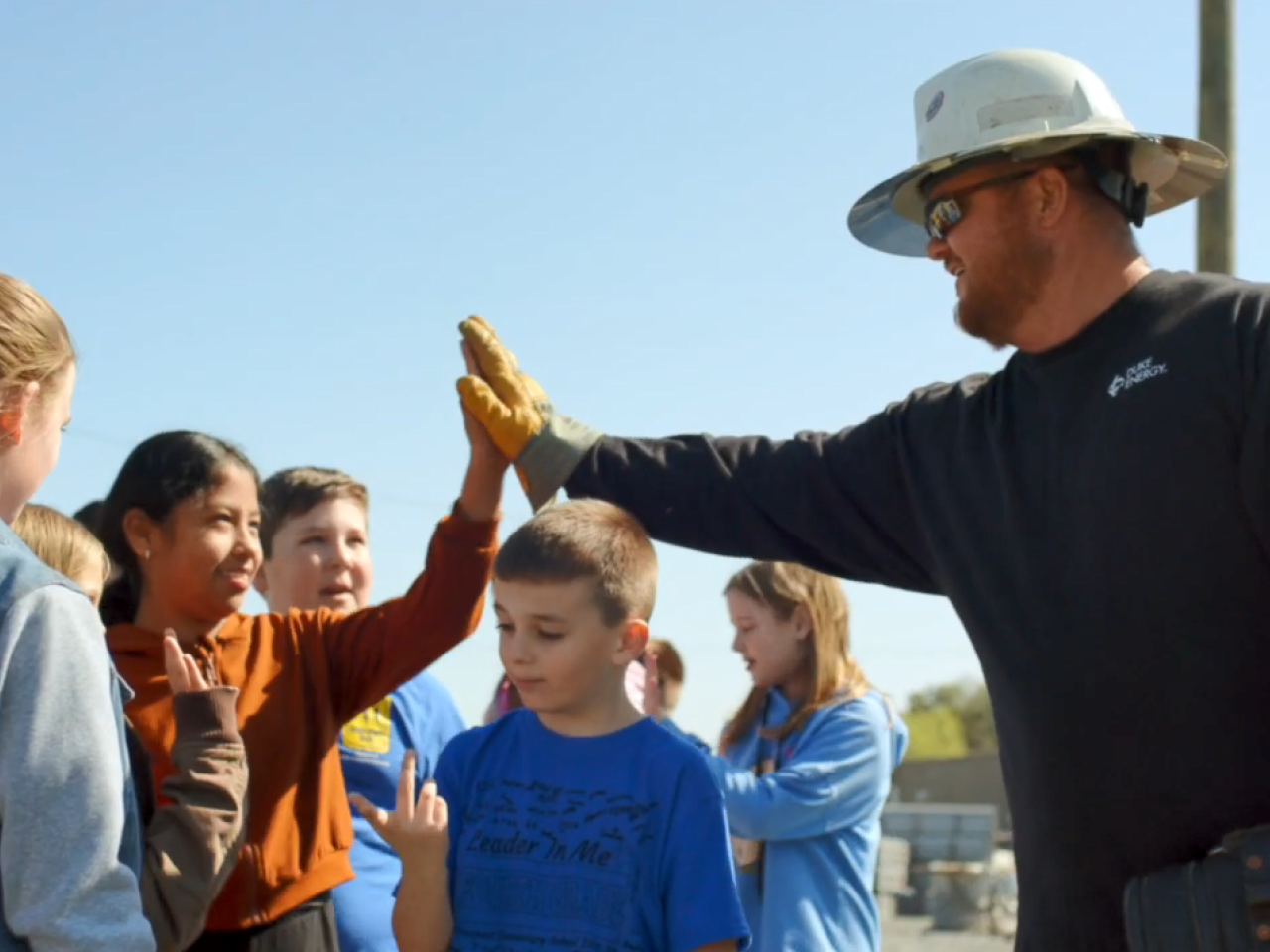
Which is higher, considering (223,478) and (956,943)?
(223,478)

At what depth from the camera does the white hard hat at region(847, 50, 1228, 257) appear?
3.64 m

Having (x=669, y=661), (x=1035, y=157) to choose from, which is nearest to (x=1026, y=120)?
(x=1035, y=157)

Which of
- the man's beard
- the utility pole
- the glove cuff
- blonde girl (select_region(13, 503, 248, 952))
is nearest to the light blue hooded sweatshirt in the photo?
the glove cuff

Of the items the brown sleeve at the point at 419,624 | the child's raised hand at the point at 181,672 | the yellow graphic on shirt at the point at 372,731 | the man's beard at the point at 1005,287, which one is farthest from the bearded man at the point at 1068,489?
the yellow graphic on shirt at the point at 372,731

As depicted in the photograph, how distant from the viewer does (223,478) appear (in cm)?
406

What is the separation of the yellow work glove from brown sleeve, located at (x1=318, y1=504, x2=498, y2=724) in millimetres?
227

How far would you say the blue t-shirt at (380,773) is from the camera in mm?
4457

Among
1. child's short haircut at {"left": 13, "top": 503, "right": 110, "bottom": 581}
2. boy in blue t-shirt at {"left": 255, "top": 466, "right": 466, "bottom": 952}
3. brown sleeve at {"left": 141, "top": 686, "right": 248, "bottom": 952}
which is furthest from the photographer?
boy in blue t-shirt at {"left": 255, "top": 466, "right": 466, "bottom": 952}

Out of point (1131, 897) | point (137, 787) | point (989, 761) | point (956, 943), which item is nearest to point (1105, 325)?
point (1131, 897)

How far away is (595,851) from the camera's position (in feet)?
11.0

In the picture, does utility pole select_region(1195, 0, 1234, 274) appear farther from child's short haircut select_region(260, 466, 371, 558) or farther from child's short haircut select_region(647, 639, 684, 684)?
child's short haircut select_region(260, 466, 371, 558)

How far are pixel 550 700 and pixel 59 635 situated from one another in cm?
121

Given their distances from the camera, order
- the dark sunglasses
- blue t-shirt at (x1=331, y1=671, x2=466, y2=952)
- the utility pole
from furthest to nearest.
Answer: the utility pole, blue t-shirt at (x1=331, y1=671, x2=466, y2=952), the dark sunglasses

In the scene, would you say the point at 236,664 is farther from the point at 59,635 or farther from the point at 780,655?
the point at 780,655
